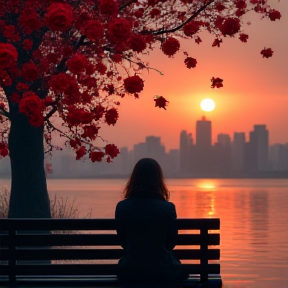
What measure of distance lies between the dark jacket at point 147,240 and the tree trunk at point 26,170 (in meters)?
8.49

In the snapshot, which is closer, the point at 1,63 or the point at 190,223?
the point at 190,223

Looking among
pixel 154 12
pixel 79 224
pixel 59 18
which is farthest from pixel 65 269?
pixel 154 12

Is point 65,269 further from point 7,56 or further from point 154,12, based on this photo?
point 154,12

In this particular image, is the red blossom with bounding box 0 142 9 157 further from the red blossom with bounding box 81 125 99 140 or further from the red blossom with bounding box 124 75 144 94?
the red blossom with bounding box 124 75 144 94

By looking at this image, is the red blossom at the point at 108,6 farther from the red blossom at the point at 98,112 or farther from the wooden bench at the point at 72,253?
the wooden bench at the point at 72,253

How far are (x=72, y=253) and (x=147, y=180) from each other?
6.16 ft

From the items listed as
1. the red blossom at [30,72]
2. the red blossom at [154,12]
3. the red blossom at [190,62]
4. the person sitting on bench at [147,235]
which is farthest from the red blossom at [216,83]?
the person sitting on bench at [147,235]

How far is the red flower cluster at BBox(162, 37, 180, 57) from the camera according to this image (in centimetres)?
1488

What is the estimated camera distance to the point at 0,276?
1055 centimetres

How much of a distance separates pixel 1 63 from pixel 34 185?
5546 mm

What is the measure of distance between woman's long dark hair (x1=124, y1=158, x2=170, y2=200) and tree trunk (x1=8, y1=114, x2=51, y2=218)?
339 inches

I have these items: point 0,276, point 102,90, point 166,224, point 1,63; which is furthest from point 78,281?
point 102,90

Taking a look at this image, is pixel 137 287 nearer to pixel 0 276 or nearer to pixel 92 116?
pixel 0 276

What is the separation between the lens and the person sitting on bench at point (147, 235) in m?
9.25
